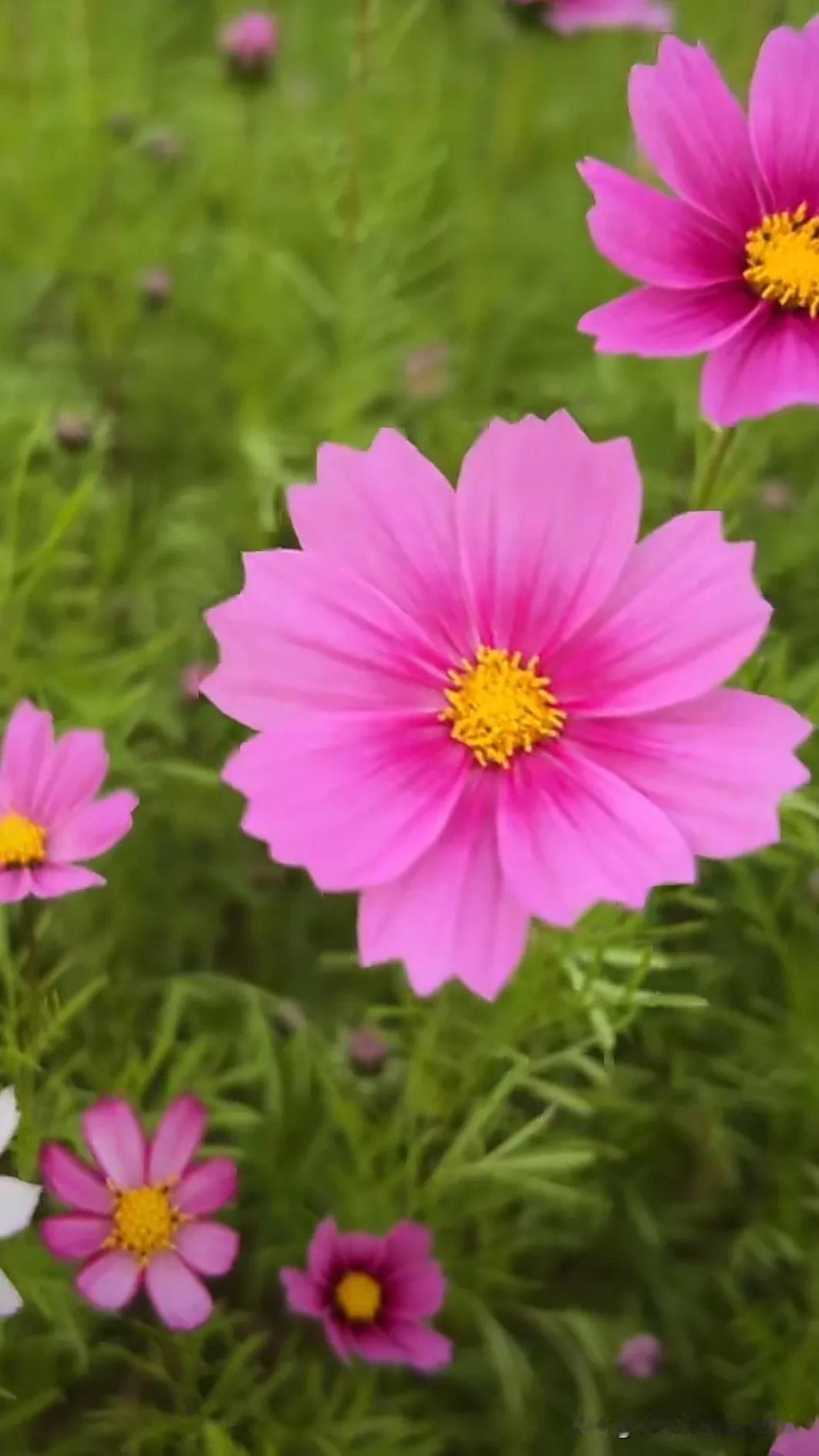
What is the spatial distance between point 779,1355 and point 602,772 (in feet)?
1.52

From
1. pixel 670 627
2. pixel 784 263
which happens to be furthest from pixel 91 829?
pixel 784 263

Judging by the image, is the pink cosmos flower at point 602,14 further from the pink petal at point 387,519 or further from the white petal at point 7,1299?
the white petal at point 7,1299

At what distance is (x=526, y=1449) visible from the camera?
0.76 metres

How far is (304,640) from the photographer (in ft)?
1.55

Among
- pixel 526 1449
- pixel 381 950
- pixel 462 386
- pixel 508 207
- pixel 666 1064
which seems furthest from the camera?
pixel 508 207

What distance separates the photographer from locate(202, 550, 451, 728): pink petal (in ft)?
1.52

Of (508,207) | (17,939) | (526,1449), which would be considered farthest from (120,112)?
(526,1449)

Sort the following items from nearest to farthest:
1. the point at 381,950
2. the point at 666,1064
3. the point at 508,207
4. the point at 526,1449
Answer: the point at 381,950 < the point at 526,1449 < the point at 666,1064 < the point at 508,207

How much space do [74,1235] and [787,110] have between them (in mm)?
533

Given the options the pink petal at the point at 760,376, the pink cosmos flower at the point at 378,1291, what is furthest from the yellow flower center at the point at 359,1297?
the pink petal at the point at 760,376

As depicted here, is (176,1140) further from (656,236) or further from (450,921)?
(656,236)

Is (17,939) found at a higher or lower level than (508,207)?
lower

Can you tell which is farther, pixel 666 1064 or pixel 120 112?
pixel 120 112

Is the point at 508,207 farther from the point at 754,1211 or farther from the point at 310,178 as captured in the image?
the point at 754,1211
